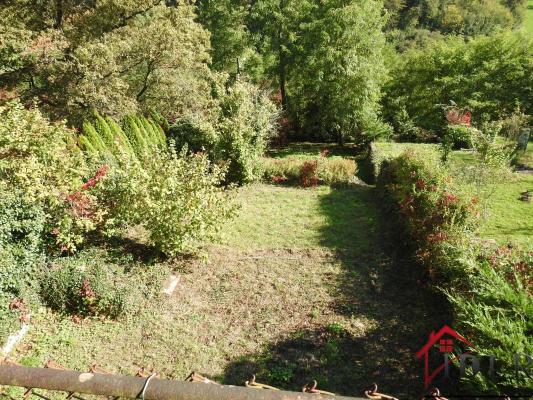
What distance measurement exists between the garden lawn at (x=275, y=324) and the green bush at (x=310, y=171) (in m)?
Result: 5.78

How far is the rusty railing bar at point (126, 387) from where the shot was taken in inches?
61.0

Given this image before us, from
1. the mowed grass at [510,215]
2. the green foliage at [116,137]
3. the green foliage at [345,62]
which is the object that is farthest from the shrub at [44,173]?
the green foliage at [345,62]

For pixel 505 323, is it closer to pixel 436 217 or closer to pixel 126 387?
pixel 126 387

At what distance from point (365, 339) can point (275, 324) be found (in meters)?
1.71

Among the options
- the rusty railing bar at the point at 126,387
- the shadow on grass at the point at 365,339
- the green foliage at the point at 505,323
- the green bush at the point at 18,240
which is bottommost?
the shadow on grass at the point at 365,339

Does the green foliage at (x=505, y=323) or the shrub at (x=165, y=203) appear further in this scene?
the shrub at (x=165, y=203)

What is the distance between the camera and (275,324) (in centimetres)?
777

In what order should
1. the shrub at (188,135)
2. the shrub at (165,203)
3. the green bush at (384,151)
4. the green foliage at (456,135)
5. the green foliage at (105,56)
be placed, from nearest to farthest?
the shrub at (165,203)
the green foliage at (456,135)
the green foliage at (105,56)
the green bush at (384,151)
the shrub at (188,135)

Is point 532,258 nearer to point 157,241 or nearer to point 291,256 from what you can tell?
point 291,256

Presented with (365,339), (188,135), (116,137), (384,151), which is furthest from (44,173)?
(384,151)

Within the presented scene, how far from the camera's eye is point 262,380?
644 centimetres

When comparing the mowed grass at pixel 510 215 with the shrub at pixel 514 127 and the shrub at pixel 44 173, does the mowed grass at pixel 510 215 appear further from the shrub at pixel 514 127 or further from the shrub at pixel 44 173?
the shrub at pixel 44 173

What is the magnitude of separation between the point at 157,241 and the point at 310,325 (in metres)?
4.00

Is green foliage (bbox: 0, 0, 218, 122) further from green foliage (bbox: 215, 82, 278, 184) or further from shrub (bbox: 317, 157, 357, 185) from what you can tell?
shrub (bbox: 317, 157, 357, 185)
